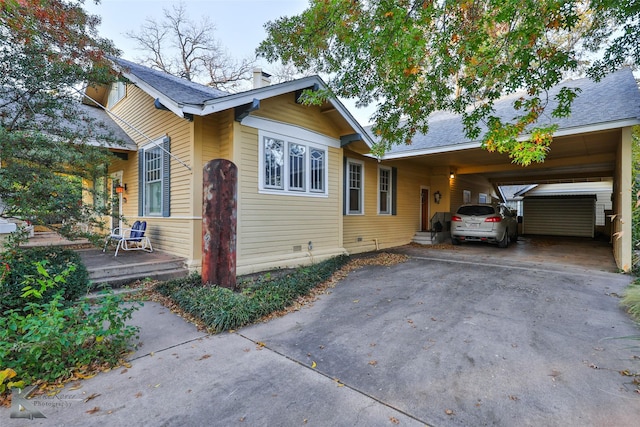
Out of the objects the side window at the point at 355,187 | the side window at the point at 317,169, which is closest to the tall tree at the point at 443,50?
the side window at the point at 317,169

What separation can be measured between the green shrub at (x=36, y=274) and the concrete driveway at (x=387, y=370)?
901 millimetres

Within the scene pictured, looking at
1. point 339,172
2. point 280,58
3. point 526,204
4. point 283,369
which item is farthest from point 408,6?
point 526,204

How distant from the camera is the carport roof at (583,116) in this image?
6.54 m

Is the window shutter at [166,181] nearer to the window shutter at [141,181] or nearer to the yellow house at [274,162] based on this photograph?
the yellow house at [274,162]

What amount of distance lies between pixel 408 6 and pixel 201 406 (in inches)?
234

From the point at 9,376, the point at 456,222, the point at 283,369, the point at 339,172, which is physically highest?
the point at 339,172

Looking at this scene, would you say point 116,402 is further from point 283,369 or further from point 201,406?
point 283,369

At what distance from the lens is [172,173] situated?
667cm

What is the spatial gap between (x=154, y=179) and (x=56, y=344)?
5406 millimetres

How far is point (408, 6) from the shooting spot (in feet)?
16.0

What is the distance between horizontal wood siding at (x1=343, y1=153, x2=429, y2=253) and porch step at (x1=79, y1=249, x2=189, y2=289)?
493cm

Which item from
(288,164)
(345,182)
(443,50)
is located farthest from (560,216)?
(288,164)

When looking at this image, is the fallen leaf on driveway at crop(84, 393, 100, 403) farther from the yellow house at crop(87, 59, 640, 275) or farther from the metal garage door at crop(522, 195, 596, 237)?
the metal garage door at crop(522, 195, 596, 237)

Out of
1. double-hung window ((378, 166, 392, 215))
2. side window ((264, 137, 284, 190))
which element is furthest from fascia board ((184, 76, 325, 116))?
double-hung window ((378, 166, 392, 215))
